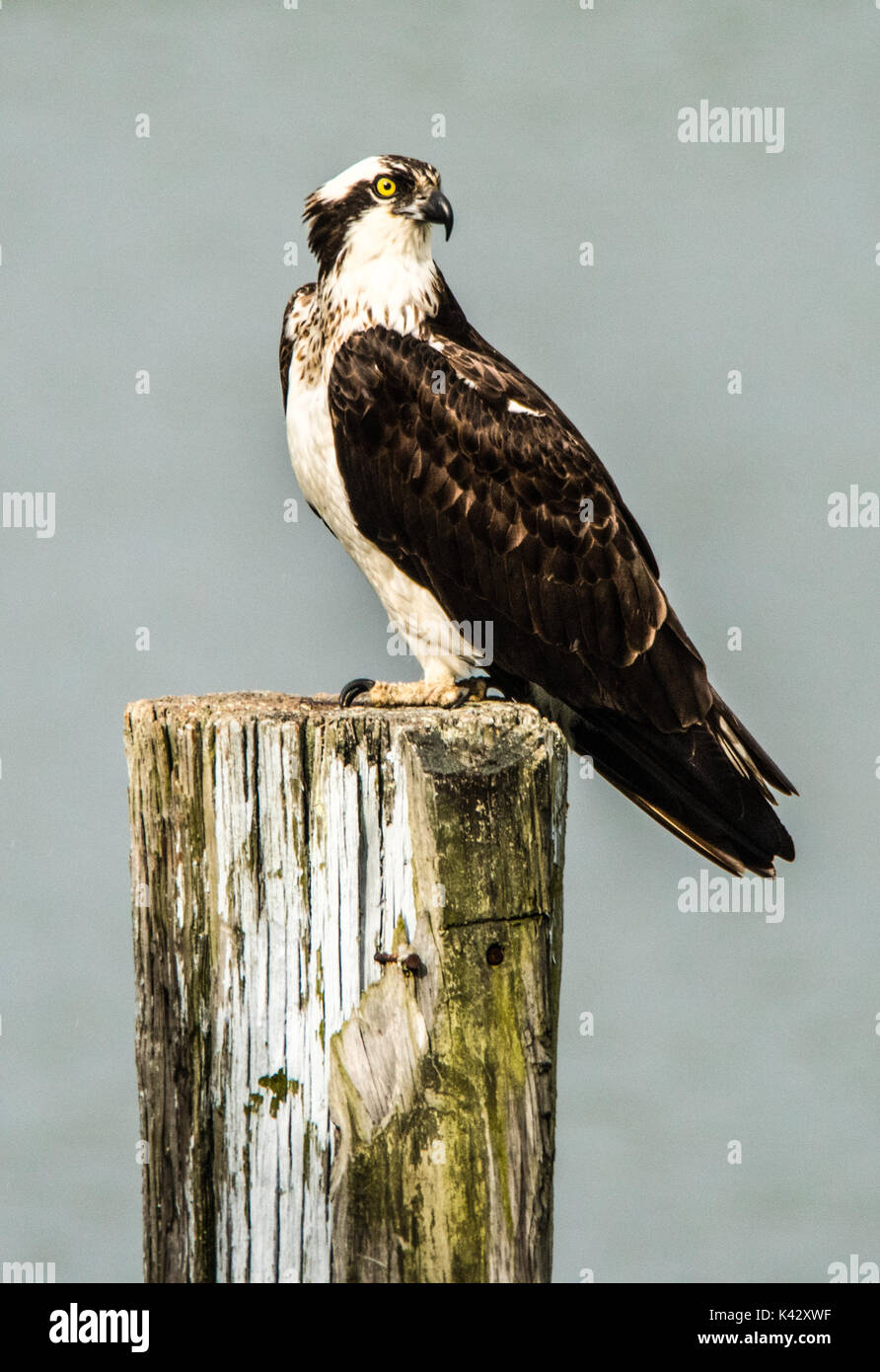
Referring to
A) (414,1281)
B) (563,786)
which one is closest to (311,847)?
(563,786)

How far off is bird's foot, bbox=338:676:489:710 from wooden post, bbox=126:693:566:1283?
3.57 ft

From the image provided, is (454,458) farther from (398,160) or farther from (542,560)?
(398,160)

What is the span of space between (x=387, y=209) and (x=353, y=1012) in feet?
9.35

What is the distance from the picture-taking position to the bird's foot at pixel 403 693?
4.54 metres

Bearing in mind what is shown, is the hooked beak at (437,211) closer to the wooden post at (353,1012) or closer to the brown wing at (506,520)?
the brown wing at (506,520)

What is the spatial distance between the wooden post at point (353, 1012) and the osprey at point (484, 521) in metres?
1.46

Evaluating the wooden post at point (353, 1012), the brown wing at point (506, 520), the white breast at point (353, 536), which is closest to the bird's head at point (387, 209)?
the brown wing at point (506, 520)

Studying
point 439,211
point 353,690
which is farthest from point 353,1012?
point 439,211

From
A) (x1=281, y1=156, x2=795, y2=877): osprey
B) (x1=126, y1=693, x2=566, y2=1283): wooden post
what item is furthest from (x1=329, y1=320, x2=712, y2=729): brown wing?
(x1=126, y1=693, x2=566, y2=1283): wooden post

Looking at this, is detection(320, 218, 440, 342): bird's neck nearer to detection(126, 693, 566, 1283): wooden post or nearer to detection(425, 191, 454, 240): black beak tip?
detection(425, 191, 454, 240): black beak tip

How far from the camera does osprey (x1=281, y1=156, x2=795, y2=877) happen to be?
15.8 ft

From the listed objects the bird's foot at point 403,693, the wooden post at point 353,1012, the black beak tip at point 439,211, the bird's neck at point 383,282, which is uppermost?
the black beak tip at point 439,211

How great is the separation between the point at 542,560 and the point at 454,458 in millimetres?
449
